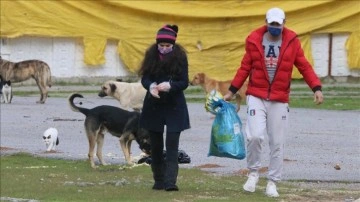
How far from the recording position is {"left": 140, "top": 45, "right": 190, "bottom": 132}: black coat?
11.1 metres

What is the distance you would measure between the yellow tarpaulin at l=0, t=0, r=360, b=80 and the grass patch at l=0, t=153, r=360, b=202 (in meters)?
18.0

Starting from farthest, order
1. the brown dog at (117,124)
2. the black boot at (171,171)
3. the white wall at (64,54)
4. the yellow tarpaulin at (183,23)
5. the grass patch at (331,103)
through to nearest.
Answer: the white wall at (64,54) < the yellow tarpaulin at (183,23) < the grass patch at (331,103) < the brown dog at (117,124) < the black boot at (171,171)

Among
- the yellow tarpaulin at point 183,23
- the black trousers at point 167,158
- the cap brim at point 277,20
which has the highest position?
the yellow tarpaulin at point 183,23

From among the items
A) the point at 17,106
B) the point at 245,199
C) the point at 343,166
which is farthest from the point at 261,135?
the point at 17,106

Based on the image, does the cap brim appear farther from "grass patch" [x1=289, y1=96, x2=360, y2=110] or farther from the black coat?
"grass patch" [x1=289, y1=96, x2=360, y2=110]

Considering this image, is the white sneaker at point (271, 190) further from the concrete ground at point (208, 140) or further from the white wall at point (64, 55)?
the white wall at point (64, 55)

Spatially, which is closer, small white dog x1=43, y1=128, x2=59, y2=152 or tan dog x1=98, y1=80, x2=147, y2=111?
small white dog x1=43, y1=128, x2=59, y2=152

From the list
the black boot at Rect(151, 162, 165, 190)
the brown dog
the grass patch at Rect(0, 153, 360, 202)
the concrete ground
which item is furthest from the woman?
the brown dog

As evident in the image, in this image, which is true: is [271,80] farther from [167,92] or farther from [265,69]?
[167,92]

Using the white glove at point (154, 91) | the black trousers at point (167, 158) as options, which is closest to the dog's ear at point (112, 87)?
the black trousers at point (167, 158)

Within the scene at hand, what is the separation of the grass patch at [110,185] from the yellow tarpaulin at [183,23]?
18.0 m

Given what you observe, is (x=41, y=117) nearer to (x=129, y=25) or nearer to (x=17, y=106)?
(x=17, y=106)

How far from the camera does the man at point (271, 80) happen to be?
1066cm

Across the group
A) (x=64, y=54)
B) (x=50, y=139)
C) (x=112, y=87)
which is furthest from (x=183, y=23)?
(x=50, y=139)
